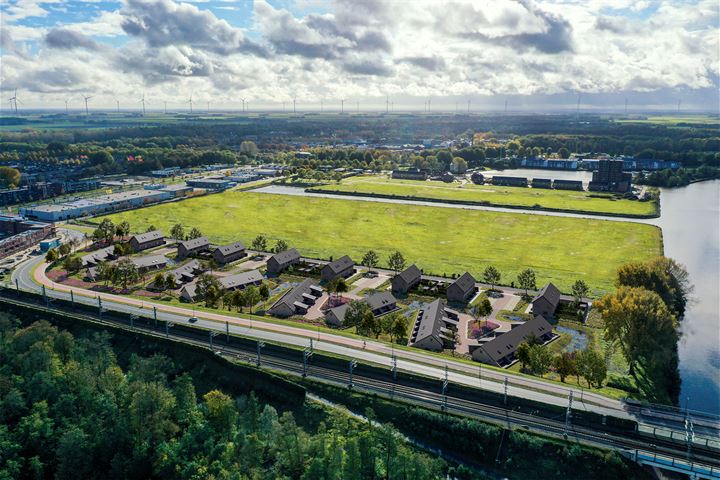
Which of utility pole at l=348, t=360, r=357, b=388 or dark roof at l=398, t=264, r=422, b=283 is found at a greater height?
dark roof at l=398, t=264, r=422, b=283

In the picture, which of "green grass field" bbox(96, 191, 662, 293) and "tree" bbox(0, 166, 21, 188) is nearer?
"green grass field" bbox(96, 191, 662, 293)

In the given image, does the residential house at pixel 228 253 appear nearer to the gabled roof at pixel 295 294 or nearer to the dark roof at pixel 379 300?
the gabled roof at pixel 295 294

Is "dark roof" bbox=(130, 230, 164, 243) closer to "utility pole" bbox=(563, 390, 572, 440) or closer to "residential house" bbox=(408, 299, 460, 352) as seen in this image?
"residential house" bbox=(408, 299, 460, 352)

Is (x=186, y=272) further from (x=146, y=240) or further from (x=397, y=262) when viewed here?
(x=397, y=262)

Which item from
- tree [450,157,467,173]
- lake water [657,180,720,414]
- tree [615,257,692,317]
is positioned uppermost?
tree [450,157,467,173]

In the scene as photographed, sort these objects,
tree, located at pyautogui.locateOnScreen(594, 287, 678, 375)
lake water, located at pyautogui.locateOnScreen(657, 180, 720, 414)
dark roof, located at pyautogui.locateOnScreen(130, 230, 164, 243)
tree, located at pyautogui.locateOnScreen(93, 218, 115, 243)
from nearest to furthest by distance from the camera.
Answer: tree, located at pyautogui.locateOnScreen(594, 287, 678, 375), lake water, located at pyautogui.locateOnScreen(657, 180, 720, 414), dark roof, located at pyautogui.locateOnScreen(130, 230, 164, 243), tree, located at pyautogui.locateOnScreen(93, 218, 115, 243)

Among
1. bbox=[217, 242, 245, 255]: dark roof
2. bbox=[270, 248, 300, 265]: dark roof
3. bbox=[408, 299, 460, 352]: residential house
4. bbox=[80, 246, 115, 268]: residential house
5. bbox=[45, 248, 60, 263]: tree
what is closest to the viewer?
bbox=[408, 299, 460, 352]: residential house

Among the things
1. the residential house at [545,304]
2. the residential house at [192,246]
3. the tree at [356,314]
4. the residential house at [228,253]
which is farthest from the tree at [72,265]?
the residential house at [545,304]

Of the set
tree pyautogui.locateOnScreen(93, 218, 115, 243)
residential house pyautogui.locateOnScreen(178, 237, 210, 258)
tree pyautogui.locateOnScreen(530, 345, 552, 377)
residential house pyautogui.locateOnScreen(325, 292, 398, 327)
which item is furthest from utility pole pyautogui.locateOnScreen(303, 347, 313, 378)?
tree pyautogui.locateOnScreen(93, 218, 115, 243)
